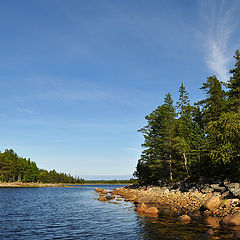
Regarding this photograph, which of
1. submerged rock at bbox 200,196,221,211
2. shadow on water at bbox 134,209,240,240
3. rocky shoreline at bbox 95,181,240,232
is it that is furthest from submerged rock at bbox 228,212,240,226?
submerged rock at bbox 200,196,221,211

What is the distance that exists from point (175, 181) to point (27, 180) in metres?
110

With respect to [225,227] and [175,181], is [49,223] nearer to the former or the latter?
[225,227]

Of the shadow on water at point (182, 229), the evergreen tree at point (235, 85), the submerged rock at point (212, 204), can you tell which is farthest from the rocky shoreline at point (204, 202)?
the evergreen tree at point (235, 85)

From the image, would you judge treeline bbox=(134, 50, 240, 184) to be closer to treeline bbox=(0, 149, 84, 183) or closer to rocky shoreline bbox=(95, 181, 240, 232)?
rocky shoreline bbox=(95, 181, 240, 232)

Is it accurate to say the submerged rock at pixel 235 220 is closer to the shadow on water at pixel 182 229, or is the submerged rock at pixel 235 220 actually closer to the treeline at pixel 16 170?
the shadow on water at pixel 182 229

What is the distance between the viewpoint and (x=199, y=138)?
38625 millimetres

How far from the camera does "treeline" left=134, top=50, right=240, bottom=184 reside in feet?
79.8

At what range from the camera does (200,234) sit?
46.9 ft

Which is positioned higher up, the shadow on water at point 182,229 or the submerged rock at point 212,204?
the submerged rock at point 212,204

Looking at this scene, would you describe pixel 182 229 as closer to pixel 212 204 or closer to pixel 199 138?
pixel 212 204

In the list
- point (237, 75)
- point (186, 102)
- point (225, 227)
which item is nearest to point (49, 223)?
point (225, 227)

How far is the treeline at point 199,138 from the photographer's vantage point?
24.3 m

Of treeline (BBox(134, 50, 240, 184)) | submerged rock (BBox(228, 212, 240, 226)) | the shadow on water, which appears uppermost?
treeline (BBox(134, 50, 240, 184))

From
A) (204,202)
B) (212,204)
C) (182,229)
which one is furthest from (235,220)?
(204,202)
